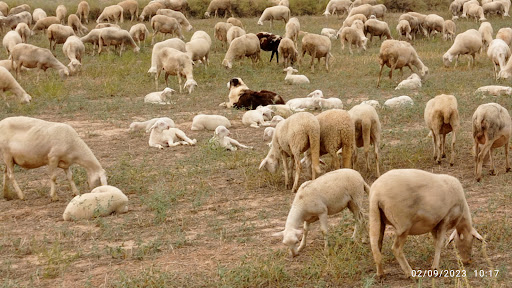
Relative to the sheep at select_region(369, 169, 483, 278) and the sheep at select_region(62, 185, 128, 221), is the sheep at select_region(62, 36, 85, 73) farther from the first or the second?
the sheep at select_region(369, 169, 483, 278)

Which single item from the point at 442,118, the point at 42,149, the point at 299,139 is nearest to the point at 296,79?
the point at 442,118

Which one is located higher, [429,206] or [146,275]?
[429,206]

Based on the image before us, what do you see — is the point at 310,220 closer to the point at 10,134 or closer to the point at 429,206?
the point at 429,206

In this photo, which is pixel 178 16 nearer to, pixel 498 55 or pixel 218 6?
pixel 218 6

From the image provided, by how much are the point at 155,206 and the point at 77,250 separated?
1452 millimetres

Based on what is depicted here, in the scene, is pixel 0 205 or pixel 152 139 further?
pixel 152 139

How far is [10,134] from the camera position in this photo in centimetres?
902

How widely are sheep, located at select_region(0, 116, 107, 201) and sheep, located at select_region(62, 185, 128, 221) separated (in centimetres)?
82

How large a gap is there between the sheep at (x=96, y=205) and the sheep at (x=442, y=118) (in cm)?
456

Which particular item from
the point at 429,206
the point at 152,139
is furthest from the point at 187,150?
the point at 429,206

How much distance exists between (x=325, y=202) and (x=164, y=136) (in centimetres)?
563

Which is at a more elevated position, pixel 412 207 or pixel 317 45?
pixel 412 207

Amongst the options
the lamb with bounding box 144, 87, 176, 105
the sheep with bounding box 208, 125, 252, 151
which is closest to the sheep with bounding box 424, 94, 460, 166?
the sheep with bounding box 208, 125, 252, 151

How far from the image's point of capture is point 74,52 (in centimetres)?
2019
